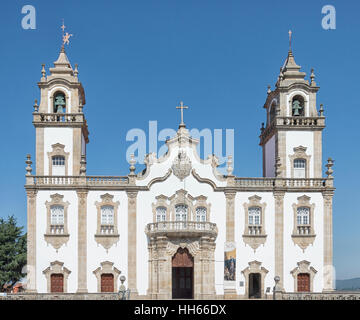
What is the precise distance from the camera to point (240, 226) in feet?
128

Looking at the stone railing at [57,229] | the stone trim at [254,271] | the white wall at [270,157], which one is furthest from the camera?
the white wall at [270,157]

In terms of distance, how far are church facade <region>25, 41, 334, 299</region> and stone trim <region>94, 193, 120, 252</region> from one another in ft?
0.22

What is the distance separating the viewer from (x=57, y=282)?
3775 centimetres

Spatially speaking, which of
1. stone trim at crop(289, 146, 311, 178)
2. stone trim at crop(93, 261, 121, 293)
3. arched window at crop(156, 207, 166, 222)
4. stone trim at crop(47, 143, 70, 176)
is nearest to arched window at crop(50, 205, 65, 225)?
stone trim at crop(47, 143, 70, 176)

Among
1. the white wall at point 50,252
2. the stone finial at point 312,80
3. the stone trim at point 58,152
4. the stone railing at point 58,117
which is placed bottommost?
the white wall at point 50,252

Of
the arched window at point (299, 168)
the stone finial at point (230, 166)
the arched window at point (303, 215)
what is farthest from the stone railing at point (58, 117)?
the arched window at point (303, 215)

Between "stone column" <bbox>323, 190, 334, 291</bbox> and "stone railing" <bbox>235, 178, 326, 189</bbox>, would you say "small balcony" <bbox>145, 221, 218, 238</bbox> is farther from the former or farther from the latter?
"stone column" <bbox>323, 190, 334, 291</bbox>

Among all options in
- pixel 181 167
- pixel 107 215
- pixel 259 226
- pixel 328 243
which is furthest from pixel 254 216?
pixel 107 215

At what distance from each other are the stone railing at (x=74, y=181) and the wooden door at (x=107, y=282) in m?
5.95

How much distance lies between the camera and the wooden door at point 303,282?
1529 inches

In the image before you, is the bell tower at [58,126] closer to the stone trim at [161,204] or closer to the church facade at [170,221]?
the church facade at [170,221]

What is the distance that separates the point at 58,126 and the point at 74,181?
407 cm

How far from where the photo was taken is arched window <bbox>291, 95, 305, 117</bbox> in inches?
1628

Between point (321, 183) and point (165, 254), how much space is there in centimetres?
1184
